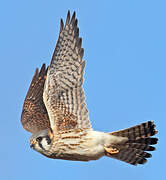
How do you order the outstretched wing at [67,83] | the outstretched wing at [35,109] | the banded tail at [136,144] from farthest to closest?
the outstretched wing at [35,109] → the outstretched wing at [67,83] → the banded tail at [136,144]

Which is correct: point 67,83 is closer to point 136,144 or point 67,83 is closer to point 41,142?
point 41,142

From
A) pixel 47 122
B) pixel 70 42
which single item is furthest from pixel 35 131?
pixel 70 42

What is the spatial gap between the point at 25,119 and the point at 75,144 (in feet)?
6.36

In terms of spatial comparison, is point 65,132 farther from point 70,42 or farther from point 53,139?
point 70,42

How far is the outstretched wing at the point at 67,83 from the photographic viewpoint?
8359mm

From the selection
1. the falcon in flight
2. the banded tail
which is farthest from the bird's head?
the banded tail

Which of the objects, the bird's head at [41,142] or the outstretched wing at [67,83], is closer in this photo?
the bird's head at [41,142]

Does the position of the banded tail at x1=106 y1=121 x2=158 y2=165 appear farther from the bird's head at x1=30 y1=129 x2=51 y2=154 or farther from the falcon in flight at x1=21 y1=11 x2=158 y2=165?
the bird's head at x1=30 y1=129 x2=51 y2=154

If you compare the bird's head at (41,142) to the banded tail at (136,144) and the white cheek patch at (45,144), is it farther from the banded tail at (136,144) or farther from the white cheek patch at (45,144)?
the banded tail at (136,144)

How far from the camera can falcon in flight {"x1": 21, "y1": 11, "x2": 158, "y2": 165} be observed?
8.07 metres

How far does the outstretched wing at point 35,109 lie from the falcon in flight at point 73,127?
24.9 inches

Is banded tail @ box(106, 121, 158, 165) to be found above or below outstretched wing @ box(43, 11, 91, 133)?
below

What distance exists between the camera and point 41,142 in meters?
8.22

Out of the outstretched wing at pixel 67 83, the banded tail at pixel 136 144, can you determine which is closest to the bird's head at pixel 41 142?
the outstretched wing at pixel 67 83
